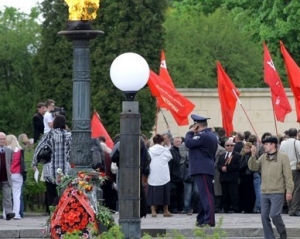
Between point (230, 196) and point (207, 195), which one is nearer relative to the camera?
point (207, 195)

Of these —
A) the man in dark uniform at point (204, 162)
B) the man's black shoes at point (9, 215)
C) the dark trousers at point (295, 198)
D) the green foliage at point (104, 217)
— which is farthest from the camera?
the dark trousers at point (295, 198)

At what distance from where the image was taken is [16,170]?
25781 millimetres

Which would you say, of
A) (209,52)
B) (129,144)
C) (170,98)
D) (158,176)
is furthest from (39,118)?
(209,52)

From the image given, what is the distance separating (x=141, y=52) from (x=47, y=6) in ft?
17.0

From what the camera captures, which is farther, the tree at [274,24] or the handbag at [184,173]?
the tree at [274,24]

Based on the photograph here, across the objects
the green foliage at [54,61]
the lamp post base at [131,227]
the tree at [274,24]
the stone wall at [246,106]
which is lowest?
the lamp post base at [131,227]

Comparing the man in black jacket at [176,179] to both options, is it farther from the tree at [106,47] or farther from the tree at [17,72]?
the tree at [17,72]

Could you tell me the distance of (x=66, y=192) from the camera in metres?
18.1

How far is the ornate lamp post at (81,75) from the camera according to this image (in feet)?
58.3

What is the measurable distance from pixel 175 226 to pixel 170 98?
8.17m

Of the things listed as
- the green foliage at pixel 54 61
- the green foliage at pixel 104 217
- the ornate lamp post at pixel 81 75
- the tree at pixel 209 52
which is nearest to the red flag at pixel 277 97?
the green foliage at pixel 104 217

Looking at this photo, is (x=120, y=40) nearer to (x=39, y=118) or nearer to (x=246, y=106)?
(x=246, y=106)

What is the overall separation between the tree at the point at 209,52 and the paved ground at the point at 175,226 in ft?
94.7

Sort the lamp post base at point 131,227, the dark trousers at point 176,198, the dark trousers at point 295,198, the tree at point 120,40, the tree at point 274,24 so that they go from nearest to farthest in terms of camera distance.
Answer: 1. the lamp post base at point 131,227
2. the dark trousers at point 295,198
3. the dark trousers at point 176,198
4. the tree at point 120,40
5. the tree at point 274,24
